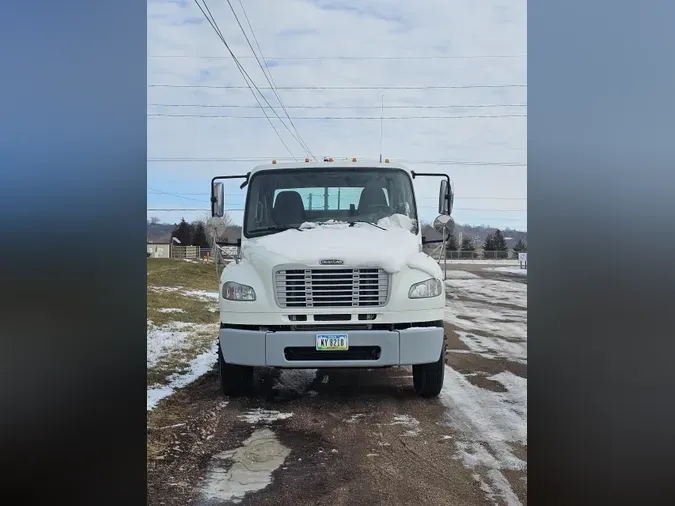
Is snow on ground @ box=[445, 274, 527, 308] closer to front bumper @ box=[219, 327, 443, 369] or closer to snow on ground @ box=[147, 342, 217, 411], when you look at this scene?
front bumper @ box=[219, 327, 443, 369]

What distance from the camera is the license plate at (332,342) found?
11.2 ft

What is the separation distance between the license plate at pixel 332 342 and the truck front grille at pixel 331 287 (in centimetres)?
23

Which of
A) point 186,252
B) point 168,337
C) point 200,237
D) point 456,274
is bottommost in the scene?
point 168,337

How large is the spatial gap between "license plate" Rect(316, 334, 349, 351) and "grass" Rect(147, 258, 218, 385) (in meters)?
1.03

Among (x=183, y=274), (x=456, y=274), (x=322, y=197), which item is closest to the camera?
(x=183, y=274)

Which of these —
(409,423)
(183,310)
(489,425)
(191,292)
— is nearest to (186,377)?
(183,310)

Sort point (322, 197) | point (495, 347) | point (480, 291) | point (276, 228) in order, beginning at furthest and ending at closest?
point (480, 291)
point (495, 347)
point (322, 197)
point (276, 228)

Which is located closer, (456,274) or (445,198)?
(445,198)

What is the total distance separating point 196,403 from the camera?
3.65m

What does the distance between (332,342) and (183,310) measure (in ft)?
5.27

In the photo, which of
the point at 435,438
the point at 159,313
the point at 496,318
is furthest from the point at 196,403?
the point at 496,318

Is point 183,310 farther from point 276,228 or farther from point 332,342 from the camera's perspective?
point 332,342

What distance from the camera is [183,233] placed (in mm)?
3119
